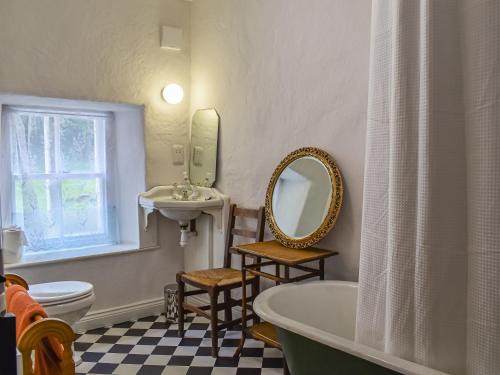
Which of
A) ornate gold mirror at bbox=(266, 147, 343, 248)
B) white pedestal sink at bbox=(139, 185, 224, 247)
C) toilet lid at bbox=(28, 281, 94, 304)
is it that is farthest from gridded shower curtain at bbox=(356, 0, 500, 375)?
white pedestal sink at bbox=(139, 185, 224, 247)

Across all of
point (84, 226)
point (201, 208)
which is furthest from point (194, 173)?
point (84, 226)

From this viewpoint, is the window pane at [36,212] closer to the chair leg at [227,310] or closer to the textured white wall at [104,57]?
the textured white wall at [104,57]

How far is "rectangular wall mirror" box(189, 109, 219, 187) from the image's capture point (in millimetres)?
3484

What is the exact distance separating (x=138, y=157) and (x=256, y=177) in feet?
3.45

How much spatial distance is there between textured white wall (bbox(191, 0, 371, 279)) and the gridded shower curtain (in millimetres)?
966

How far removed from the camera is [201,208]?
329 cm

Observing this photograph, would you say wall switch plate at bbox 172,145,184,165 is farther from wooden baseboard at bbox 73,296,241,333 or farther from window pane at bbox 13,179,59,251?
wooden baseboard at bbox 73,296,241,333

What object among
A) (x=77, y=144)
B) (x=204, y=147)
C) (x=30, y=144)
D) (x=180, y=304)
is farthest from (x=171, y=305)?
(x=30, y=144)

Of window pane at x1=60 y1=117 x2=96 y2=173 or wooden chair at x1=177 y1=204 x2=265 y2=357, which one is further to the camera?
window pane at x1=60 y1=117 x2=96 y2=173

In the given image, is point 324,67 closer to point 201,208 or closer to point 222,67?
point 222,67

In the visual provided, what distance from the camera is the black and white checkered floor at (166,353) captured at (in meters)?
2.59

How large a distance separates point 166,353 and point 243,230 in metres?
0.97

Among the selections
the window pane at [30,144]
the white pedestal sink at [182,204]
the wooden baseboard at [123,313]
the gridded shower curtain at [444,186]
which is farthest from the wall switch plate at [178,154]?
the gridded shower curtain at [444,186]

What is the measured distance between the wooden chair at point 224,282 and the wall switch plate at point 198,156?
552 mm
